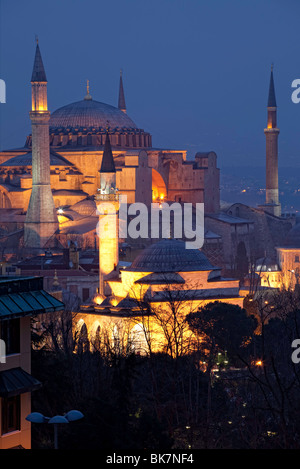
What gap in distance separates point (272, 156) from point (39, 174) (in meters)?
12.5

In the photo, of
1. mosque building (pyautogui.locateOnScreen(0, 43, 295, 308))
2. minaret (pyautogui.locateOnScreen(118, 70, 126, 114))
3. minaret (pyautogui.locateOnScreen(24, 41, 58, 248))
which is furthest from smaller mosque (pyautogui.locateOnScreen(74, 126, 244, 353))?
minaret (pyautogui.locateOnScreen(118, 70, 126, 114))

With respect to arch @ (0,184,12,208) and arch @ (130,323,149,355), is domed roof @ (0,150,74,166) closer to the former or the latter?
arch @ (0,184,12,208)

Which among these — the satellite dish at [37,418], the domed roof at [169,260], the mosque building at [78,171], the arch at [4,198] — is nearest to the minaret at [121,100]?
the mosque building at [78,171]

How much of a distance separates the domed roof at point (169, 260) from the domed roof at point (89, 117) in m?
21.3

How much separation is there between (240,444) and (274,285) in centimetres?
3126

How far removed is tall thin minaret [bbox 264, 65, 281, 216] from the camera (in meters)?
55.5

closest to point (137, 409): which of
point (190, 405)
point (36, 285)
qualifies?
point (190, 405)

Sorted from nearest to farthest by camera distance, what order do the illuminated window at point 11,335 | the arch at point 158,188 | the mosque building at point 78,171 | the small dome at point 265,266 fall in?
the illuminated window at point 11,335 → the mosque building at point 78,171 → the small dome at point 265,266 → the arch at point 158,188

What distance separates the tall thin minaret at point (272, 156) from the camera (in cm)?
5550

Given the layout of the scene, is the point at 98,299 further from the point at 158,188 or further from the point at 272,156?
the point at 272,156

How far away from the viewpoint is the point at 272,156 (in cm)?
5547

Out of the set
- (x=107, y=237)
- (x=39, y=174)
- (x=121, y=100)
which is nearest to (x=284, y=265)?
(x=39, y=174)

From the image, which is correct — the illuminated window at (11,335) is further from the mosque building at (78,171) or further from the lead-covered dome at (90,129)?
the lead-covered dome at (90,129)

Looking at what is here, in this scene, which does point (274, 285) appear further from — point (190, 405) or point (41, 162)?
point (190, 405)
